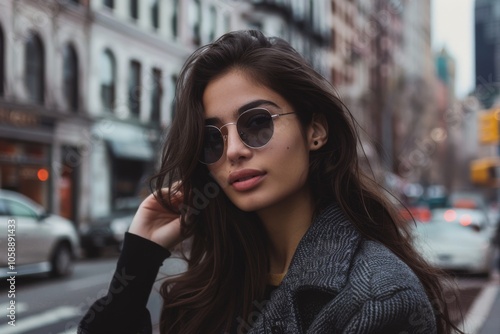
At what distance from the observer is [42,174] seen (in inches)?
109

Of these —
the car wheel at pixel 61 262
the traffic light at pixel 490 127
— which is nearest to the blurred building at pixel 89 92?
the car wheel at pixel 61 262

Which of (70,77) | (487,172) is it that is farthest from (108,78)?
(487,172)

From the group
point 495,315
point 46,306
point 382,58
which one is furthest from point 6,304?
point 382,58

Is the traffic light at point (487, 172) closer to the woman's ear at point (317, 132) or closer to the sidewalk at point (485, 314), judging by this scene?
the sidewalk at point (485, 314)

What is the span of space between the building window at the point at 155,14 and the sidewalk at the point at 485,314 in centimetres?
355

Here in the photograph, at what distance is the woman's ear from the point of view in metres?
1.63

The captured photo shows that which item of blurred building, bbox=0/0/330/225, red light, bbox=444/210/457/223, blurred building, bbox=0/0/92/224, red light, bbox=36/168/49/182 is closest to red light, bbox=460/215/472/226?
red light, bbox=444/210/457/223

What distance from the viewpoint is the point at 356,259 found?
1341mm

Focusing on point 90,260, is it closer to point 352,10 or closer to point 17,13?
point 17,13

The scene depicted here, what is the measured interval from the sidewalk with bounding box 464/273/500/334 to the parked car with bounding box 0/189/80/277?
3.52 metres

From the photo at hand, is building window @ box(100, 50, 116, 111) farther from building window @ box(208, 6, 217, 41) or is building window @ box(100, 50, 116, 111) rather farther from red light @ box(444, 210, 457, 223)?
red light @ box(444, 210, 457, 223)

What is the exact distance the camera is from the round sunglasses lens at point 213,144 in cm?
162

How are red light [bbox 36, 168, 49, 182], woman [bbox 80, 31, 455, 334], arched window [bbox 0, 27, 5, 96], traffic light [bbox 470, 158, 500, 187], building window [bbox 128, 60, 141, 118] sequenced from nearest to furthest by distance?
woman [bbox 80, 31, 455, 334] < arched window [bbox 0, 27, 5, 96] < red light [bbox 36, 168, 49, 182] < building window [bbox 128, 60, 141, 118] < traffic light [bbox 470, 158, 500, 187]

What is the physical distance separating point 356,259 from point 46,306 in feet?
5.45
